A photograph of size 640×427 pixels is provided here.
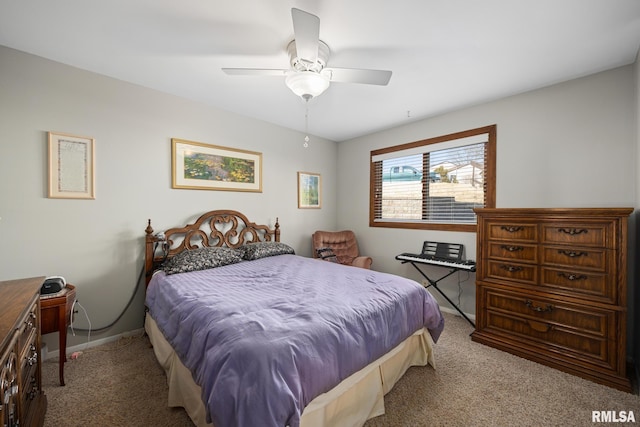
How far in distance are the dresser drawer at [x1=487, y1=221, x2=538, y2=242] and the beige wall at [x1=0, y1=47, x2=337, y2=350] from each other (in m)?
2.98

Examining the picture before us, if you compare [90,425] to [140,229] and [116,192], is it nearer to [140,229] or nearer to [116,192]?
[140,229]


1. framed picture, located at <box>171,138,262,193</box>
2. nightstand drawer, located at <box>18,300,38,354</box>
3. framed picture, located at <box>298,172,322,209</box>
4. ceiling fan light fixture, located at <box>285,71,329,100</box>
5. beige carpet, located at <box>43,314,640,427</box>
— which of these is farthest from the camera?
framed picture, located at <box>298,172,322,209</box>

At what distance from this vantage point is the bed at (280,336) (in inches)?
41.8

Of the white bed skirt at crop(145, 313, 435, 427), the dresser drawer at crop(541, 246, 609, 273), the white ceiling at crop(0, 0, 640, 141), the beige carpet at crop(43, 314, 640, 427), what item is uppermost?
the white ceiling at crop(0, 0, 640, 141)

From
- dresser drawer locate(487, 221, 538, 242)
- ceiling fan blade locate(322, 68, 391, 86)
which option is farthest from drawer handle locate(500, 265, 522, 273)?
ceiling fan blade locate(322, 68, 391, 86)

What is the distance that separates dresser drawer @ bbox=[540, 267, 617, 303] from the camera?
1964 millimetres

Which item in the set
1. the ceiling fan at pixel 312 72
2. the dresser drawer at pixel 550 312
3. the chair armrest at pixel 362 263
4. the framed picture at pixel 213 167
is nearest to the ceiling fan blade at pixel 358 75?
the ceiling fan at pixel 312 72

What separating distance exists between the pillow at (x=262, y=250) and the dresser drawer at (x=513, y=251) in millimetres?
2355

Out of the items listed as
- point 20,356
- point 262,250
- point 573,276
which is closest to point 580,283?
point 573,276

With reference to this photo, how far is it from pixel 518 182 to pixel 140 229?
4102 mm

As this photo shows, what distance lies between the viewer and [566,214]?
210 centimetres

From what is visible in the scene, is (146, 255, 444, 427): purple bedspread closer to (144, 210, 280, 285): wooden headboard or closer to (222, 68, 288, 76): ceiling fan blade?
(144, 210, 280, 285): wooden headboard

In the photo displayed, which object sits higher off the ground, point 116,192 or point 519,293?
point 116,192

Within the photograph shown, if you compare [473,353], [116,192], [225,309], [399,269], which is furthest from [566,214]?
Answer: [116,192]
